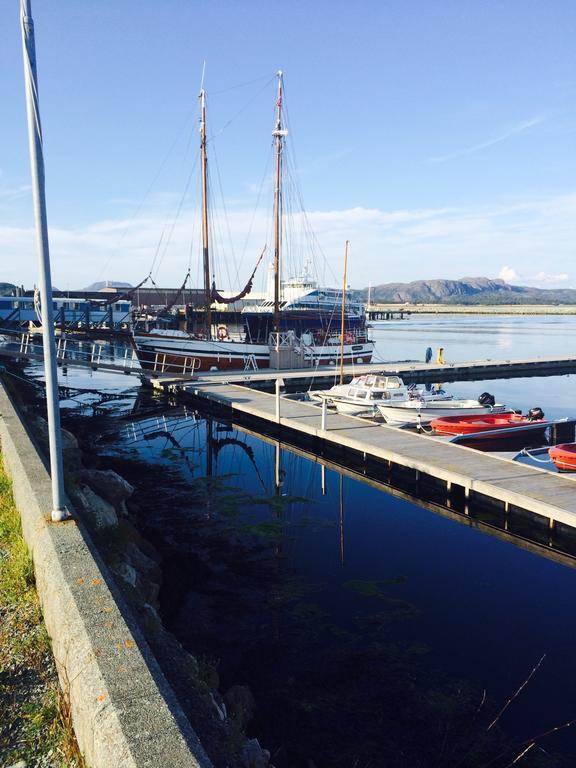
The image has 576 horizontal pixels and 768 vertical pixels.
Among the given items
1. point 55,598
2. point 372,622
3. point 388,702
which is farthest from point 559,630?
point 55,598

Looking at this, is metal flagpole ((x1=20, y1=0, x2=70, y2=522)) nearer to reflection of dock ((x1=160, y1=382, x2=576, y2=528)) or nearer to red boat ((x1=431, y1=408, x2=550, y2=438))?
reflection of dock ((x1=160, y1=382, x2=576, y2=528))

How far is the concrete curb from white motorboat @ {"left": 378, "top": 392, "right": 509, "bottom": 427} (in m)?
20.6

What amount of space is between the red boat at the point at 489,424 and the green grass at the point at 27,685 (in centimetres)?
1973

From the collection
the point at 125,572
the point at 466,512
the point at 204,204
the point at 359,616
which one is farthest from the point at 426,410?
the point at 204,204

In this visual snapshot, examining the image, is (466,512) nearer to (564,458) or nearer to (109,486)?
(564,458)

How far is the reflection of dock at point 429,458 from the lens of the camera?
15.6 metres

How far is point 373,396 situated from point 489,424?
5.96 metres

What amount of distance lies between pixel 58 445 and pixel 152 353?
37628mm

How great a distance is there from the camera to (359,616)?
1145 centimetres

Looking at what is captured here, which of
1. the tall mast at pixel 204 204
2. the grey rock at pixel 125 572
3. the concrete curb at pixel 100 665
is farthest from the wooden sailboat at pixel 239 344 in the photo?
the concrete curb at pixel 100 665

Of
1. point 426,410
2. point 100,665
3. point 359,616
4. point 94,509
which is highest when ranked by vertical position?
point 100,665

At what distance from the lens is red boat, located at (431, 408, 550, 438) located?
2464cm

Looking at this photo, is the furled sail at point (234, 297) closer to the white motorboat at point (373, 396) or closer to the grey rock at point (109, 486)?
the white motorboat at point (373, 396)

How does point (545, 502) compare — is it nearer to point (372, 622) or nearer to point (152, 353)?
point (372, 622)
